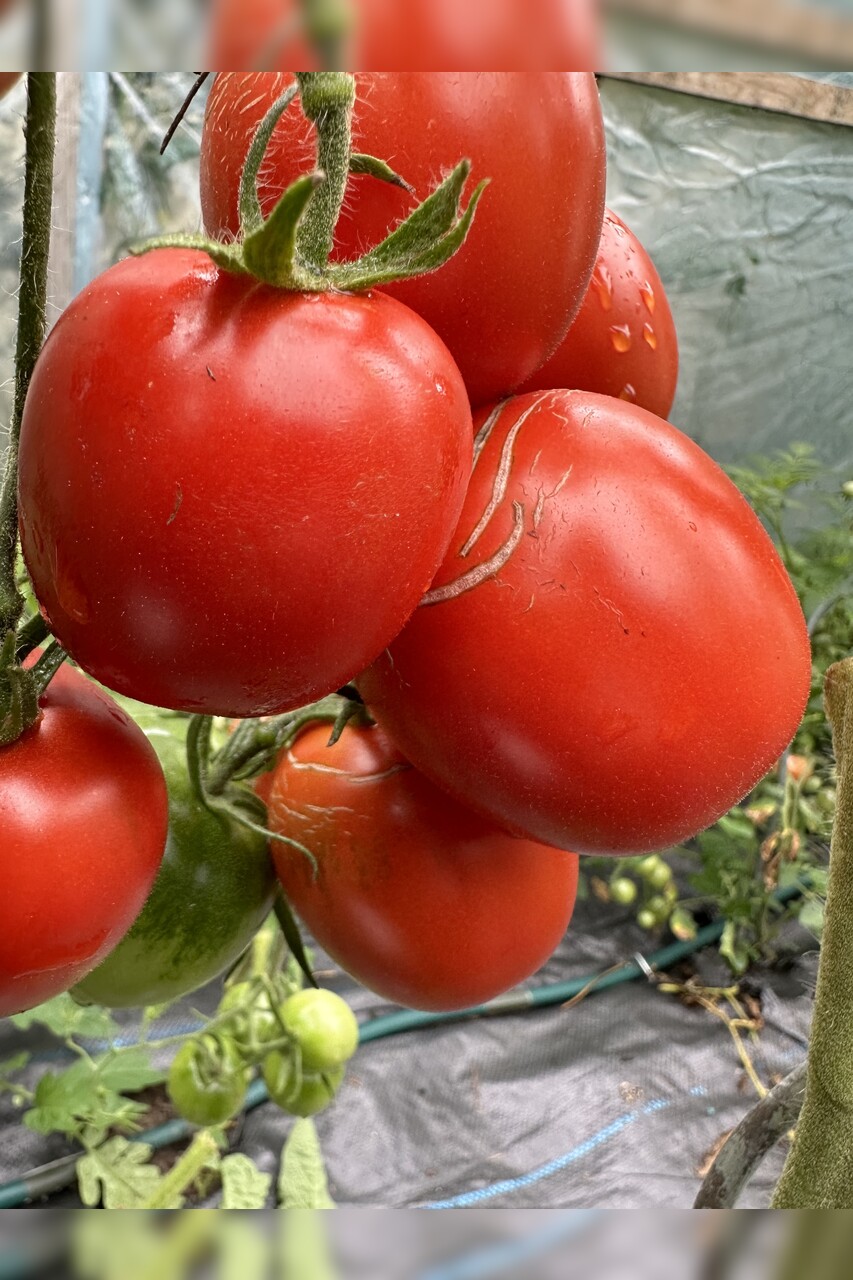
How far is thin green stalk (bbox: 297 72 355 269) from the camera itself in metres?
0.19

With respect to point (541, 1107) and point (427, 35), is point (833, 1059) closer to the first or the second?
point (427, 35)

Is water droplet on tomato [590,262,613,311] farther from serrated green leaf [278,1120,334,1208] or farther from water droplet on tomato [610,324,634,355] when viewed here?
serrated green leaf [278,1120,334,1208]

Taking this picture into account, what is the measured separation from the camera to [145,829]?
0.31 metres

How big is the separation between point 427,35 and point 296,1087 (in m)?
0.74

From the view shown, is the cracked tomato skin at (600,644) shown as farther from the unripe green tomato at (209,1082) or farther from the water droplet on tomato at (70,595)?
the unripe green tomato at (209,1082)

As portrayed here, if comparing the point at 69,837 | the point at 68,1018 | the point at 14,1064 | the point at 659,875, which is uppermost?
the point at 69,837

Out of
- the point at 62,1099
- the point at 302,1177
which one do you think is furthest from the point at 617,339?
the point at 302,1177

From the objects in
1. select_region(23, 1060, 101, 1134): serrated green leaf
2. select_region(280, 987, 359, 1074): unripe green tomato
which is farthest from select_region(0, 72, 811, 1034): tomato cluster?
select_region(23, 1060, 101, 1134): serrated green leaf

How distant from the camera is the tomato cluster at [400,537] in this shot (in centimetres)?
22

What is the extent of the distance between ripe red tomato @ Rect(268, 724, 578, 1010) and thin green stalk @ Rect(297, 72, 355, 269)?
241mm

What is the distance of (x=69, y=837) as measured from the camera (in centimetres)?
29

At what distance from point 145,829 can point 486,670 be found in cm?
11

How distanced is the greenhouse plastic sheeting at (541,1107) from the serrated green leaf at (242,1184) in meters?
0.34

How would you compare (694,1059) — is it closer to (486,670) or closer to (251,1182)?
(251,1182)
